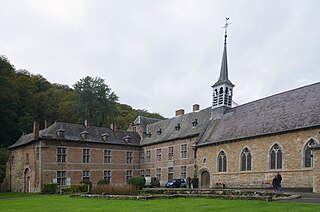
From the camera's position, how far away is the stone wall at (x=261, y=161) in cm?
2638

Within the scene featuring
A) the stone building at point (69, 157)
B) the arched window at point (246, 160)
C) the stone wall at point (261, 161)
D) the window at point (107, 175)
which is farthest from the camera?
the window at point (107, 175)

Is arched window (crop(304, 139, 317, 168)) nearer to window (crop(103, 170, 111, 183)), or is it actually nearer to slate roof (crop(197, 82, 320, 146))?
slate roof (crop(197, 82, 320, 146))

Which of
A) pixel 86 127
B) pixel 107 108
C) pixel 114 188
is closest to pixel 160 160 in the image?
pixel 86 127

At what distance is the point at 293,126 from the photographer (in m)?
27.4

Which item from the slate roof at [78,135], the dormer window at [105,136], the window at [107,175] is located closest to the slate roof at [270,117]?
the dormer window at [105,136]

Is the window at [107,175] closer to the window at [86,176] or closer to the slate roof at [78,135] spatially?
the window at [86,176]

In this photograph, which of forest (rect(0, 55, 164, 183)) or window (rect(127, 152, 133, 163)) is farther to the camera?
forest (rect(0, 55, 164, 183))

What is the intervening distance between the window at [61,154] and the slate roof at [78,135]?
1.17 m

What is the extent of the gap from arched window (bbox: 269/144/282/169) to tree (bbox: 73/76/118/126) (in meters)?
36.4

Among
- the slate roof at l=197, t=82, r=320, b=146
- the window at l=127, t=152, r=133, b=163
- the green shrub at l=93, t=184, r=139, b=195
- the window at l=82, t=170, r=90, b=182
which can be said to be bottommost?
the window at l=82, t=170, r=90, b=182

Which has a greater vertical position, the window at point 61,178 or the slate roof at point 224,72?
the slate roof at point 224,72

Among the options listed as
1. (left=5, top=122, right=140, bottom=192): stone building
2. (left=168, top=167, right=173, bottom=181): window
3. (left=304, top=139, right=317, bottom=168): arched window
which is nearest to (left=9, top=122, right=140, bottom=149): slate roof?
(left=5, top=122, right=140, bottom=192): stone building

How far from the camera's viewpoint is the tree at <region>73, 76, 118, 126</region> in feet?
196

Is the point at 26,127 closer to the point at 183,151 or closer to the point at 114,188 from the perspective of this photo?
the point at 183,151
